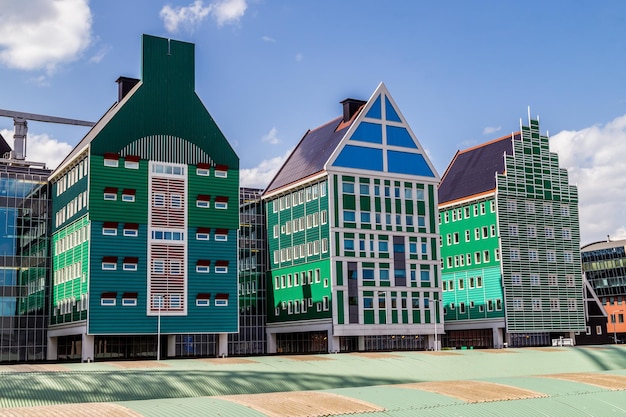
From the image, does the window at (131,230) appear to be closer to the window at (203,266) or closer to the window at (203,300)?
the window at (203,266)

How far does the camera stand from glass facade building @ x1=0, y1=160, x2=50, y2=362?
107 metres

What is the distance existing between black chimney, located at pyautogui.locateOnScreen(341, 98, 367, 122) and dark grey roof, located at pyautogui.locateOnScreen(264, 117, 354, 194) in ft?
4.97

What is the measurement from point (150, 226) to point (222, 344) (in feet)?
56.0

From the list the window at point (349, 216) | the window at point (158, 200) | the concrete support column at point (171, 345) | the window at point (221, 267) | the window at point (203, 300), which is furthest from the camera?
the window at point (349, 216)

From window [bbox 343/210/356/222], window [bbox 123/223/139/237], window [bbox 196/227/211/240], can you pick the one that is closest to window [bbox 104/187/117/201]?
window [bbox 123/223/139/237]

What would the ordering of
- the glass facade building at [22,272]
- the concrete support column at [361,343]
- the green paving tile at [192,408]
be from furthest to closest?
the concrete support column at [361,343] → the glass facade building at [22,272] → the green paving tile at [192,408]

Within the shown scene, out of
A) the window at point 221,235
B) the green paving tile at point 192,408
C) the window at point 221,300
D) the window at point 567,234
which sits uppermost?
the window at point 567,234

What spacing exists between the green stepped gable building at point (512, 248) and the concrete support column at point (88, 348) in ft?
196

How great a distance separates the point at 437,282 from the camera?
386 ft

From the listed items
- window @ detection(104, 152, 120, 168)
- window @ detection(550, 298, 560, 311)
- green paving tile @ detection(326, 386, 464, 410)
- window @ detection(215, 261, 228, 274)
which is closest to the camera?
green paving tile @ detection(326, 386, 464, 410)

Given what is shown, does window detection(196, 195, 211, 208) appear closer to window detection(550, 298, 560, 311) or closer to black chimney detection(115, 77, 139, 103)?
black chimney detection(115, 77, 139, 103)

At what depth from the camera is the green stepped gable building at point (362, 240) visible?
361 feet

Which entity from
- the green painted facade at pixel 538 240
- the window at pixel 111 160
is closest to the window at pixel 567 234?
the green painted facade at pixel 538 240

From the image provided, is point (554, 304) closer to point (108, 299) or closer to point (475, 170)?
point (475, 170)
